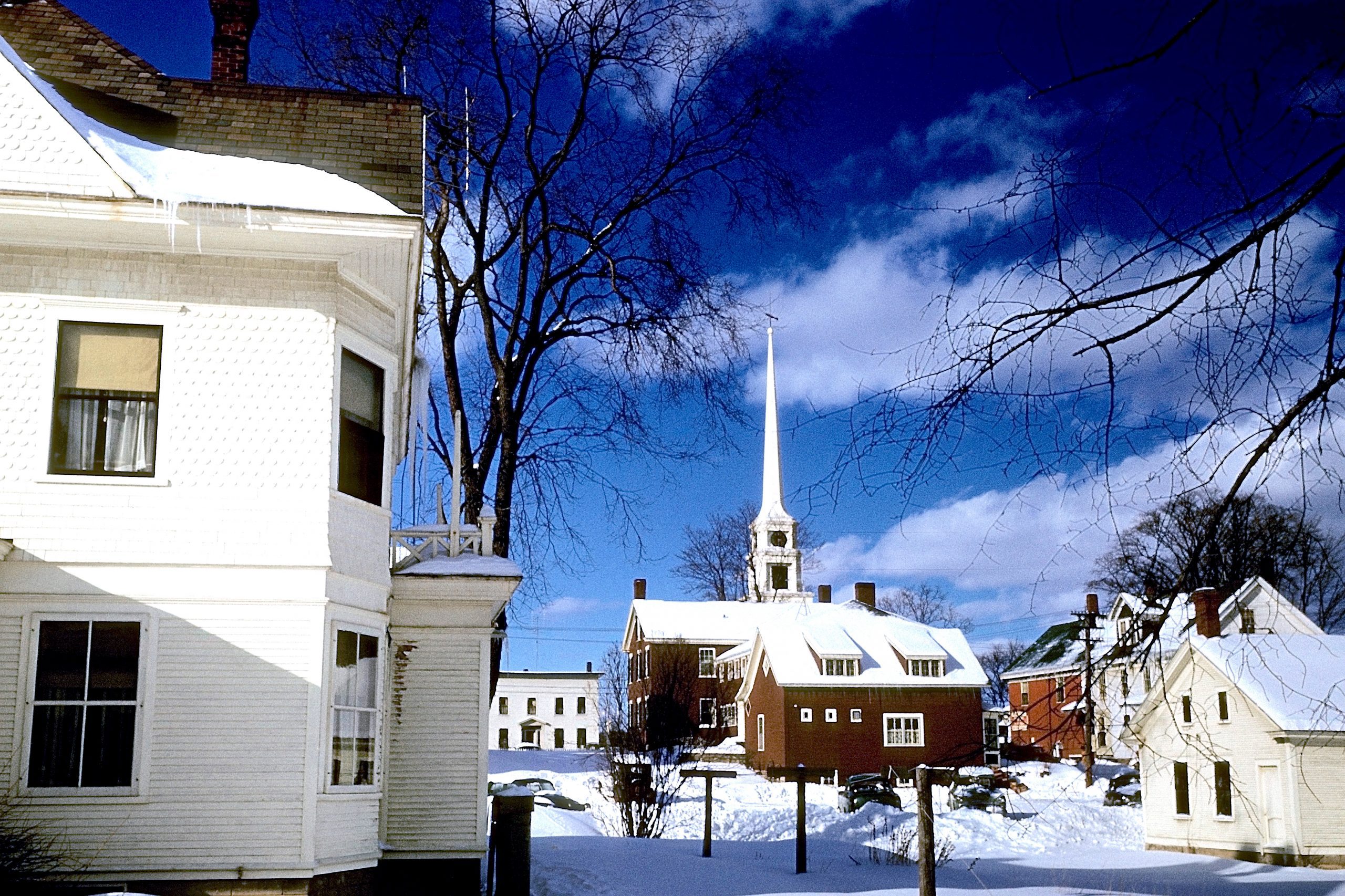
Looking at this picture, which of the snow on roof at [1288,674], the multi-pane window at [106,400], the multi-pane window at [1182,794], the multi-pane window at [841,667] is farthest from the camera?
the multi-pane window at [841,667]

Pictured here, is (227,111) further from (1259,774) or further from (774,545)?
(774,545)

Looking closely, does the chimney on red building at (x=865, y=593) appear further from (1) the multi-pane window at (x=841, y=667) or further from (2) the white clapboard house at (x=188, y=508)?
(2) the white clapboard house at (x=188, y=508)

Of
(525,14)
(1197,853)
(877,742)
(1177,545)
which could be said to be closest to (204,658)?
(1177,545)

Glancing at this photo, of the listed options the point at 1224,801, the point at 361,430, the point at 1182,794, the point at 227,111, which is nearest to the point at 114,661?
the point at 361,430

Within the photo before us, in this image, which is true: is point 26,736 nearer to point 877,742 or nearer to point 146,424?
point 146,424

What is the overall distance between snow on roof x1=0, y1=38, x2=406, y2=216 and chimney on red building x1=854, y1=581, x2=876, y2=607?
5508 cm

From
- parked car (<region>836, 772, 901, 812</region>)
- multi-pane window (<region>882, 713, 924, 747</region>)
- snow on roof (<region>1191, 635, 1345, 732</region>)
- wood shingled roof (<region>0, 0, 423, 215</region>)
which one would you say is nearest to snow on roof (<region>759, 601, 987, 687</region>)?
multi-pane window (<region>882, 713, 924, 747</region>)

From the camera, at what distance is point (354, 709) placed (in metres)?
12.0

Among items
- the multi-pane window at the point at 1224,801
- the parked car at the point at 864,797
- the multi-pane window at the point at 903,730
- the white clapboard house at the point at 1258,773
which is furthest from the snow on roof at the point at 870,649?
the multi-pane window at the point at 1224,801

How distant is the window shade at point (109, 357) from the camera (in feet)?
37.9

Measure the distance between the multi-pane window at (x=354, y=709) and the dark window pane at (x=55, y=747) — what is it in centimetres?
223

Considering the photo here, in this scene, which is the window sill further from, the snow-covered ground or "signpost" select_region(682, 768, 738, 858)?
"signpost" select_region(682, 768, 738, 858)

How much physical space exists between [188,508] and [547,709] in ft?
285

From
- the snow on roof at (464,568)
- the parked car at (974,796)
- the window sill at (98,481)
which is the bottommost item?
the parked car at (974,796)
